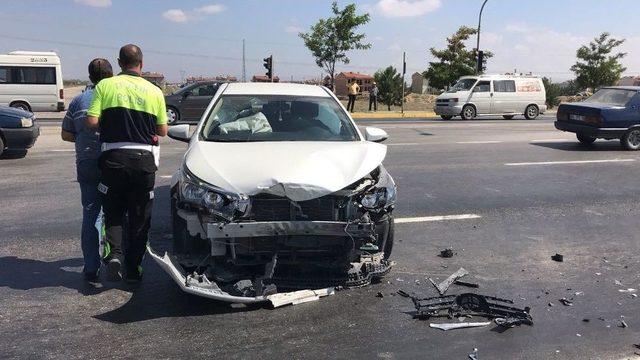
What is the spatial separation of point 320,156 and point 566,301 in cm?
230

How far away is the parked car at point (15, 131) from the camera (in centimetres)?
1148

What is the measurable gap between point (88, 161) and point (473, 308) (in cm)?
330

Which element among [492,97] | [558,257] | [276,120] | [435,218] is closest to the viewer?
[558,257]

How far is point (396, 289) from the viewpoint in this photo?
15.5 ft

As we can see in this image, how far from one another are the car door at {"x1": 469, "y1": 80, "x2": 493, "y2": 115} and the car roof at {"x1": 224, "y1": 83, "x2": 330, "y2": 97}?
20.5 metres

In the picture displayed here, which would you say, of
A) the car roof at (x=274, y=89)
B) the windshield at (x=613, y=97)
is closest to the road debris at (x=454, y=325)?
the car roof at (x=274, y=89)

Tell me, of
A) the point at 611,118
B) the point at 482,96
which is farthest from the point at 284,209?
the point at 482,96

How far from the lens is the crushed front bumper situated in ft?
13.4

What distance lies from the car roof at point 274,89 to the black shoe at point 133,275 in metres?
2.32

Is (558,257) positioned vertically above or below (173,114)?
below

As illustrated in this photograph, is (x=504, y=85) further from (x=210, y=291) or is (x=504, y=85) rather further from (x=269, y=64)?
(x=210, y=291)

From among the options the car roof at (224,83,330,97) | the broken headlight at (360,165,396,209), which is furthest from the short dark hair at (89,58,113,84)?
the broken headlight at (360,165,396,209)

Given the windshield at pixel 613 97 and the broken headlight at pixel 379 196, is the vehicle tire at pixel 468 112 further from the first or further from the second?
the broken headlight at pixel 379 196

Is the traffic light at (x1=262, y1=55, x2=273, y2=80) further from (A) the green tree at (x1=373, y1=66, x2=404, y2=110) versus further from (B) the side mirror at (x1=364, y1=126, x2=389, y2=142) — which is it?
(B) the side mirror at (x1=364, y1=126, x2=389, y2=142)
